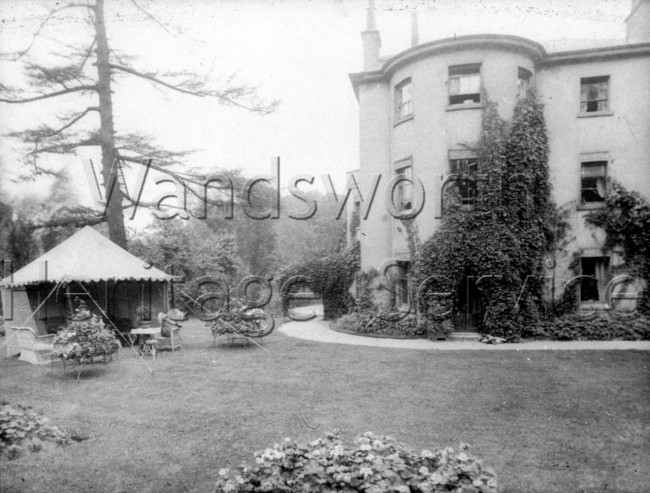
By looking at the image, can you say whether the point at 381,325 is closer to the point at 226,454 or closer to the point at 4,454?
the point at 226,454

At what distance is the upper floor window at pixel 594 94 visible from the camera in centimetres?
1420

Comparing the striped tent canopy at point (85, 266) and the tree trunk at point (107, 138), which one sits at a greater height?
the tree trunk at point (107, 138)

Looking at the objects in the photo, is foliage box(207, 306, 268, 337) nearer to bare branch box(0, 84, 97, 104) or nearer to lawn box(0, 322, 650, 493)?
lawn box(0, 322, 650, 493)

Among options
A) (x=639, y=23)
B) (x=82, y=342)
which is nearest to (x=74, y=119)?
(x=82, y=342)

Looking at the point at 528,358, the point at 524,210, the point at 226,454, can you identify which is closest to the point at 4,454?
the point at 226,454

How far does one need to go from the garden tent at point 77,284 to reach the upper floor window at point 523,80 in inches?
524

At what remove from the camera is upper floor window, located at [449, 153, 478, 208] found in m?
13.4

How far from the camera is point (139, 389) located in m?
7.80

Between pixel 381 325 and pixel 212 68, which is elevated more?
pixel 212 68

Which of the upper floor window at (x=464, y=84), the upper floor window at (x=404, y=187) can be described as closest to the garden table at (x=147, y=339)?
the upper floor window at (x=404, y=187)

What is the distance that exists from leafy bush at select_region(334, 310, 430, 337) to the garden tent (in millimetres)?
6764

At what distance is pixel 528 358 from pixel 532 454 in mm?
5857

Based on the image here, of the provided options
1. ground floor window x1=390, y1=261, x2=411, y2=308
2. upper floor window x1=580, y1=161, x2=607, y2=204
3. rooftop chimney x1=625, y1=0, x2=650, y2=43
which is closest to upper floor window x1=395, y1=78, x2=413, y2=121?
ground floor window x1=390, y1=261, x2=411, y2=308

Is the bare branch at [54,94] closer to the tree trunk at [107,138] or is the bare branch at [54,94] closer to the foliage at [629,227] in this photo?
the tree trunk at [107,138]
